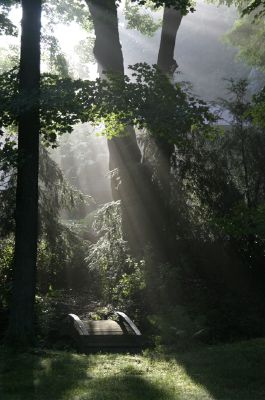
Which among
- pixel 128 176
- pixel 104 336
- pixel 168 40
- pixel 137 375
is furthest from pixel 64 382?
pixel 168 40

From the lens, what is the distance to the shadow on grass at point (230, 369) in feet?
26.4

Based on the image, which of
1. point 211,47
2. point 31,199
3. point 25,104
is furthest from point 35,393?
point 211,47

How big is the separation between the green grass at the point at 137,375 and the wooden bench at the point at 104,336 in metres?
0.66

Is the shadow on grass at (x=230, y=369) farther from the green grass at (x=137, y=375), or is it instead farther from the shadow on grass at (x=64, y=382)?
Answer: the shadow on grass at (x=64, y=382)

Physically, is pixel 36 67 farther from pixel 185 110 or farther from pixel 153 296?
pixel 153 296

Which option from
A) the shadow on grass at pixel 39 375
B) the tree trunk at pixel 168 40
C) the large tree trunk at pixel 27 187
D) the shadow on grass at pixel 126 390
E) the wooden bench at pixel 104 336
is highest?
the tree trunk at pixel 168 40

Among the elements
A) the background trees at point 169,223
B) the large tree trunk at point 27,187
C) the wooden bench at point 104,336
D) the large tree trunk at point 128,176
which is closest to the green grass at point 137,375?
the wooden bench at point 104,336

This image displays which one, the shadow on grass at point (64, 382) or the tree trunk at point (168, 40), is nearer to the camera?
the shadow on grass at point (64, 382)

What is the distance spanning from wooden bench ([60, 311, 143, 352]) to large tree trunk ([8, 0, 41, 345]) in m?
1.32

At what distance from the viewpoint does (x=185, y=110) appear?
Answer: 11.6m

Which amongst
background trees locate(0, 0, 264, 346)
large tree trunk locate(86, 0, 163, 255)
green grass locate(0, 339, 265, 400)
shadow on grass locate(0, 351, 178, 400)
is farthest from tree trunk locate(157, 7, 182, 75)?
shadow on grass locate(0, 351, 178, 400)

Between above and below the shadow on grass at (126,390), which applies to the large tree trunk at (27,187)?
above

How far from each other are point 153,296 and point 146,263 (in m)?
1.36

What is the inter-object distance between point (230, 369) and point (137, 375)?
182 cm
